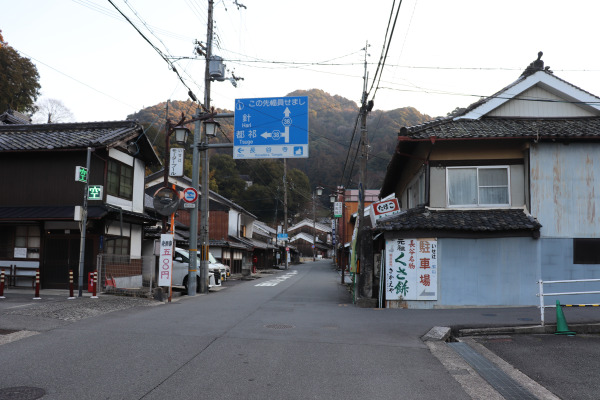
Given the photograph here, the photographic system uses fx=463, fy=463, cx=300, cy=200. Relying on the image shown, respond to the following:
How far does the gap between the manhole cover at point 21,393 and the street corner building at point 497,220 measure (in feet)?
34.8

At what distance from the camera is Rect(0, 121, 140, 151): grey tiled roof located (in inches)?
702

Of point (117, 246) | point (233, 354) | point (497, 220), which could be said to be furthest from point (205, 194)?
point (233, 354)

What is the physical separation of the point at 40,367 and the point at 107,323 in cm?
393

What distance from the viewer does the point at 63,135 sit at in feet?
63.1

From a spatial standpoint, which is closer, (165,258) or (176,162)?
(165,258)

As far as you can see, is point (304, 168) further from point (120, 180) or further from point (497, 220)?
point (497, 220)

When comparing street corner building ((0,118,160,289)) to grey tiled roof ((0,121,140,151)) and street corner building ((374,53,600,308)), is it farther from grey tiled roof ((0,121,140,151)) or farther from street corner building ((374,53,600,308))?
street corner building ((374,53,600,308))

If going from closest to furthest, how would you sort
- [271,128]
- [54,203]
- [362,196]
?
[271,128] < [362,196] < [54,203]

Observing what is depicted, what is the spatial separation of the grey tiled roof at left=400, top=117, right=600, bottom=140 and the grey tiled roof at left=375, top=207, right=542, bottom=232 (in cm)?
242

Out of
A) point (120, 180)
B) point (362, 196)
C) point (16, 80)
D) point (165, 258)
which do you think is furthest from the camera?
point (16, 80)

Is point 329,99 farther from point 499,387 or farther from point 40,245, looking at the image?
point 499,387

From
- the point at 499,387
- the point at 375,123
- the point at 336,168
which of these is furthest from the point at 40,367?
the point at 336,168

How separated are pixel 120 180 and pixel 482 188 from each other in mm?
14285

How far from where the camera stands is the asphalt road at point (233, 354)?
557 cm
